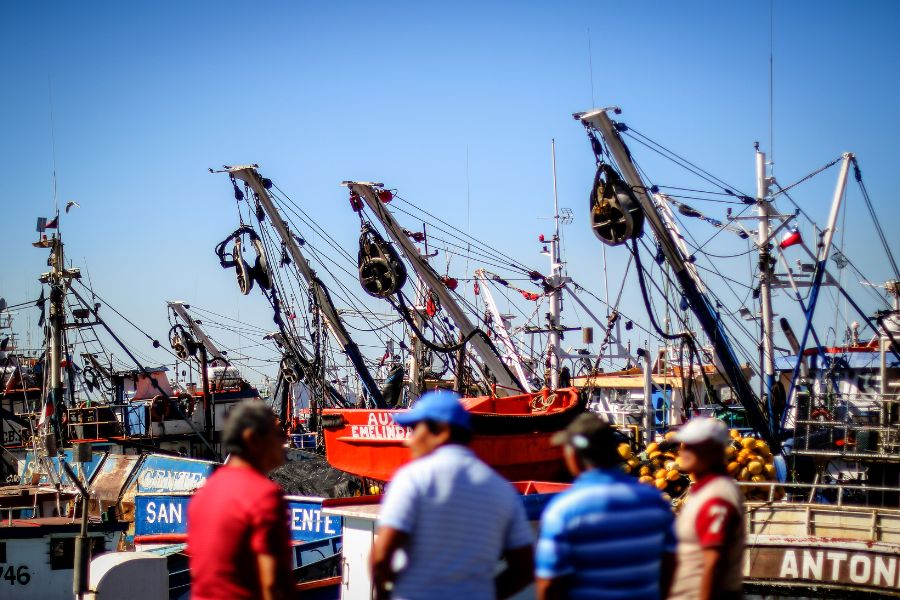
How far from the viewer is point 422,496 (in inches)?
140

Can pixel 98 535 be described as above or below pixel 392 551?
below

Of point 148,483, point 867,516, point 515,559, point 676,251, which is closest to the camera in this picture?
point 515,559

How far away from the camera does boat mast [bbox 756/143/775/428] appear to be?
705 inches

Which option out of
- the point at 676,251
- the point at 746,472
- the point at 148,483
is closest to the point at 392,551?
the point at 746,472

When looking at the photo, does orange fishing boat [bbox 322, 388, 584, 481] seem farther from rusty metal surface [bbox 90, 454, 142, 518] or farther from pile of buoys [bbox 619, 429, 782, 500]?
rusty metal surface [bbox 90, 454, 142, 518]

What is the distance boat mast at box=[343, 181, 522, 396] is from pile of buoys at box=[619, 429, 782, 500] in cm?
792

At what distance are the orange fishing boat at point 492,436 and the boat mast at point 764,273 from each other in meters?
3.63

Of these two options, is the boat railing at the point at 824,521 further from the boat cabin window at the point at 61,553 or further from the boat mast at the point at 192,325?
the boat mast at the point at 192,325

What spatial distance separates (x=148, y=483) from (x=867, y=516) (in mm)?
15010

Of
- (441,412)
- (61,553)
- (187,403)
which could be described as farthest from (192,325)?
(441,412)

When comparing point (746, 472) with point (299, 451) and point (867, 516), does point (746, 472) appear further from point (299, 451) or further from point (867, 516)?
point (299, 451)

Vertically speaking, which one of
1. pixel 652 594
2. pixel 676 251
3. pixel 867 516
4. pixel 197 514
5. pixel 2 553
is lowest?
pixel 2 553

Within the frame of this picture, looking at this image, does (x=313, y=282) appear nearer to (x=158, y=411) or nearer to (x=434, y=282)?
(x=434, y=282)

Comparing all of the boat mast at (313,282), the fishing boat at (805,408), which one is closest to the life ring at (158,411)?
the boat mast at (313,282)
